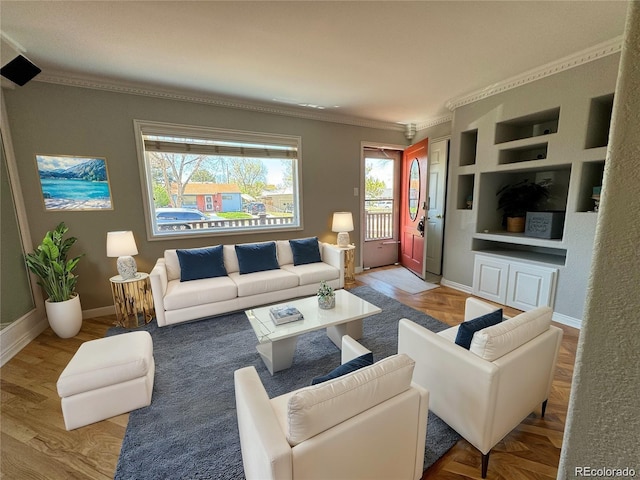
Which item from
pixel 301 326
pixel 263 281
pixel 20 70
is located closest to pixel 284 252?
pixel 263 281

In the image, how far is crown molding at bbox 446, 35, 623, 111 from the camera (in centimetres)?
250

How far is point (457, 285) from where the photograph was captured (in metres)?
4.14

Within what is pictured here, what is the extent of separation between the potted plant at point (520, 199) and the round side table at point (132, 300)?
469 cm

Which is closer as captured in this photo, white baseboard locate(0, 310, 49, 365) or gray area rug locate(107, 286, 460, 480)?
gray area rug locate(107, 286, 460, 480)

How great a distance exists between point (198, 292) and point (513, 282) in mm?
3754

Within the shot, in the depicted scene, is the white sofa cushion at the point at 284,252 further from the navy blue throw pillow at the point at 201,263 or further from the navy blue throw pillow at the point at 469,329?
the navy blue throw pillow at the point at 469,329

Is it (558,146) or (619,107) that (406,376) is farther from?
(558,146)

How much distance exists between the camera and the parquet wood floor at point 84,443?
1.48 meters

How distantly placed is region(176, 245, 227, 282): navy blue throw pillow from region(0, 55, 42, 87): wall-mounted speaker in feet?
6.91

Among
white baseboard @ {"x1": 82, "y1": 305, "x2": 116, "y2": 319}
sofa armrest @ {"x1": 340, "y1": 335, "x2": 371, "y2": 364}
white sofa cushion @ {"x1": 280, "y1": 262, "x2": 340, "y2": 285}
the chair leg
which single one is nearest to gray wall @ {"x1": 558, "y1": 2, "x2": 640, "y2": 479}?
sofa armrest @ {"x1": 340, "y1": 335, "x2": 371, "y2": 364}

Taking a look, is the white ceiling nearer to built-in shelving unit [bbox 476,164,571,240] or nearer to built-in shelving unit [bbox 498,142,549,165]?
built-in shelving unit [bbox 498,142,549,165]

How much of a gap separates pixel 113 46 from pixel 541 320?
12.6 ft

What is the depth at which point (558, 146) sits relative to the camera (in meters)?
2.93

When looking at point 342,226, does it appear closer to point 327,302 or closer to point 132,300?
point 327,302
